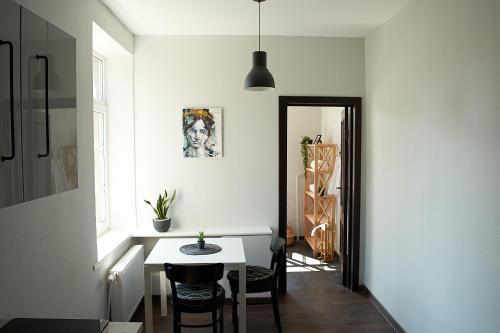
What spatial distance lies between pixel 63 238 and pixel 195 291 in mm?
1080

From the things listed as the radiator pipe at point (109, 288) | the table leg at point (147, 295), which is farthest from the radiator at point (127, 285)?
the table leg at point (147, 295)

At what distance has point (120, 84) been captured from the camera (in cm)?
413

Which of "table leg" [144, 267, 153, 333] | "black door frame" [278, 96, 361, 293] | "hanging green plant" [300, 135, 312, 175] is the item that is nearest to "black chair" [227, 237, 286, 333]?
"table leg" [144, 267, 153, 333]

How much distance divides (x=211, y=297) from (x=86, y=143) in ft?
4.64

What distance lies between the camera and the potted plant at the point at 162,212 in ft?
13.4

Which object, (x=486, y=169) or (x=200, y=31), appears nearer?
(x=486, y=169)

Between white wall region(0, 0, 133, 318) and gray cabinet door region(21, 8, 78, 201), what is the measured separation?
0.51m

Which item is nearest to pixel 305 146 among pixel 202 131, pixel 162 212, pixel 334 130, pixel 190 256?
pixel 334 130

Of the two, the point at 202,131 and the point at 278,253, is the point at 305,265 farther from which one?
the point at 202,131

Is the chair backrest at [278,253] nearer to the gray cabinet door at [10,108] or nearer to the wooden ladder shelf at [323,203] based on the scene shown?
the wooden ladder shelf at [323,203]

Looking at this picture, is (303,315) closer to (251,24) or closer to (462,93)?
(462,93)

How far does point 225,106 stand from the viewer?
168 inches

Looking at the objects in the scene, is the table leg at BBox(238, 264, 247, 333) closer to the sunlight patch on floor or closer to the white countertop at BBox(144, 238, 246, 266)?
the white countertop at BBox(144, 238, 246, 266)

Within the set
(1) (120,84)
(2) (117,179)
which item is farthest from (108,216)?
(1) (120,84)
